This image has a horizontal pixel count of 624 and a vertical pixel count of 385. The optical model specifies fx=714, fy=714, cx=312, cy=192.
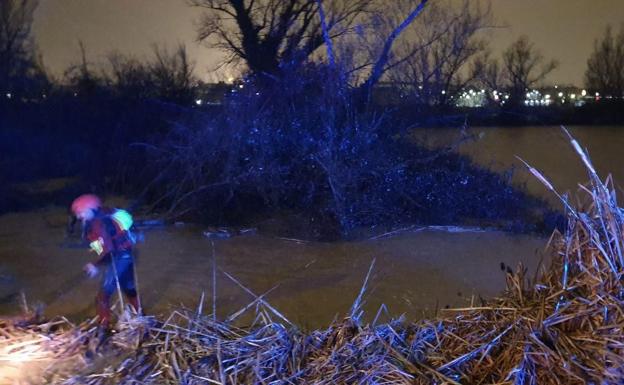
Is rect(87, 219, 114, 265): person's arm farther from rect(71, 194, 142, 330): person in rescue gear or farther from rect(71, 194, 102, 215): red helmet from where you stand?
rect(71, 194, 102, 215): red helmet

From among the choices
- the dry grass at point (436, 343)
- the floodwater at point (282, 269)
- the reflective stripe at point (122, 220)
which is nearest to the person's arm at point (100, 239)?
the reflective stripe at point (122, 220)

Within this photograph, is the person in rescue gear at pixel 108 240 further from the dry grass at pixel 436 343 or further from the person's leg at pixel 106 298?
the dry grass at pixel 436 343

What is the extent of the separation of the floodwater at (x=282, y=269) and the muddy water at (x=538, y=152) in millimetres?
2923

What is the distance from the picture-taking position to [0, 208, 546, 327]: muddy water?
7.50 meters

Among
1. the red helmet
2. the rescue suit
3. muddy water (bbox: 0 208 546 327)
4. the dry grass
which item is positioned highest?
the red helmet

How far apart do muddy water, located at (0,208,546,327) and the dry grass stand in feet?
4.40

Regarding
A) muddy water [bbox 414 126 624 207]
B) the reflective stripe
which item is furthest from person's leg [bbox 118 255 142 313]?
muddy water [bbox 414 126 624 207]

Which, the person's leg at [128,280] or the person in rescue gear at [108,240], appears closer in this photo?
the person in rescue gear at [108,240]

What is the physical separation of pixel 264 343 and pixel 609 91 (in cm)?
3530

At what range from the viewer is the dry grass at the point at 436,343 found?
438 cm

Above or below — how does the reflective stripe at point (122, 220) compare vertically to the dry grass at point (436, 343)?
above

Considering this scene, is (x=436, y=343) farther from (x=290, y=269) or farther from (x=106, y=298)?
(x=290, y=269)

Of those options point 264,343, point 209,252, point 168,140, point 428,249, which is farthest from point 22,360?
point 168,140

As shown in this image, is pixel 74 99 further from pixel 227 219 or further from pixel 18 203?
pixel 227 219
